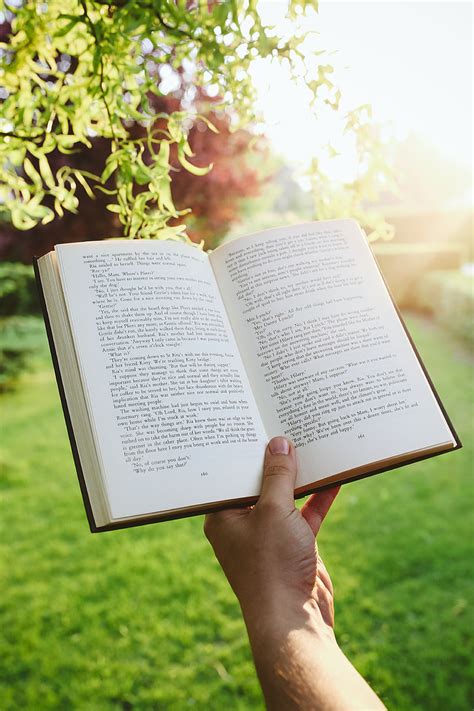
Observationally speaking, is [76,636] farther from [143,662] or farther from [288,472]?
[288,472]

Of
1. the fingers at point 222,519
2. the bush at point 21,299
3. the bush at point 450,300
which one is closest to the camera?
the fingers at point 222,519

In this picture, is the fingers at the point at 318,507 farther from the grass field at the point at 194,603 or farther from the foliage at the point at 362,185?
the grass field at the point at 194,603

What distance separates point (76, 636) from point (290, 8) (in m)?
2.85

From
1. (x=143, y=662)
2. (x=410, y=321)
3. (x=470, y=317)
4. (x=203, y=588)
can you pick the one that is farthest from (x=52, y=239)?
(x=410, y=321)

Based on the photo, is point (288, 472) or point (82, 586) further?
point (82, 586)

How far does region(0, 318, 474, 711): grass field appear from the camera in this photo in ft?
8.93

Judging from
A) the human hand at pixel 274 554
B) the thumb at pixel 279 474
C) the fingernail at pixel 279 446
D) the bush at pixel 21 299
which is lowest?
the human hand at pixel 274 554

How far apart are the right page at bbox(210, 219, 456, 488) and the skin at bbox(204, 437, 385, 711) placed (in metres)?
0.11

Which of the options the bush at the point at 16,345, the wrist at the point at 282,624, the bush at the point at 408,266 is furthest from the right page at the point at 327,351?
the bush at the point at 408,266

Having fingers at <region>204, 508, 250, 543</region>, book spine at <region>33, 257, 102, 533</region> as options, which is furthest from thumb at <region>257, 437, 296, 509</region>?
book spine at <region>33, 257, 102, 533</region>

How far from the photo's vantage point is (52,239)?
4.39m

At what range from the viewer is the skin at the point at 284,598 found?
1.17 m

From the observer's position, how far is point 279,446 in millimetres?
1535

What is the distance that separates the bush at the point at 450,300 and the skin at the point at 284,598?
7.64 metres
